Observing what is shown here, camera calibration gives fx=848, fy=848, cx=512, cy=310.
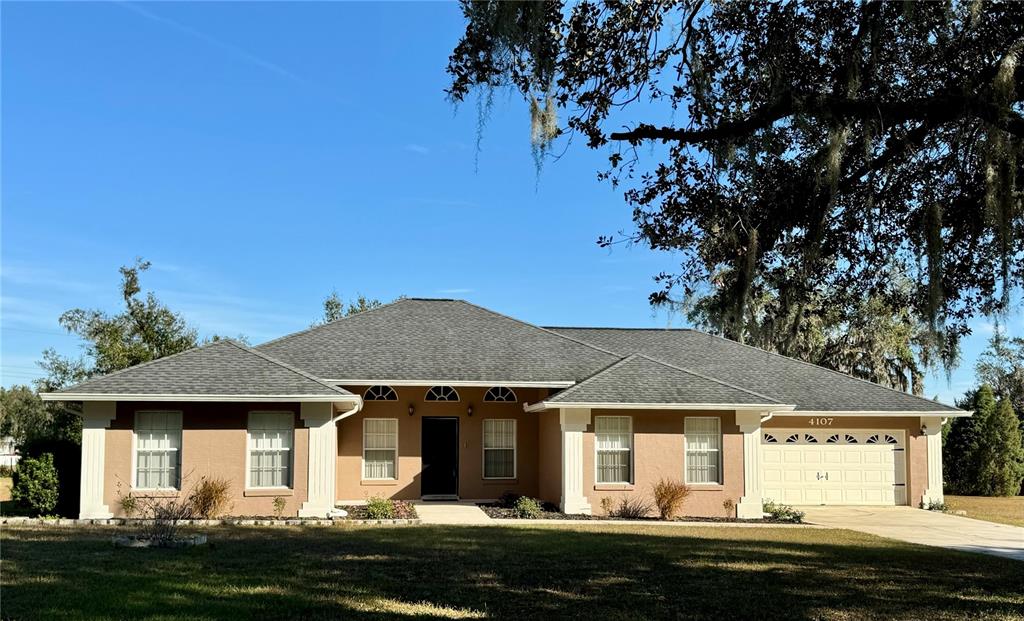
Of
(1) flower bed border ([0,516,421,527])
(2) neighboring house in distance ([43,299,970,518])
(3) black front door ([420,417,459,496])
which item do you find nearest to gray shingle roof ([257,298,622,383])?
(2) neighboring house in distance ([43,299,970,518])

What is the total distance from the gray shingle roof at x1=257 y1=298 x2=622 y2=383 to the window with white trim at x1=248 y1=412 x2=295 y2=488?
1.74 meters

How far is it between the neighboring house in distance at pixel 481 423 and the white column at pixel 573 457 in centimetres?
3

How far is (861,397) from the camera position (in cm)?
2253

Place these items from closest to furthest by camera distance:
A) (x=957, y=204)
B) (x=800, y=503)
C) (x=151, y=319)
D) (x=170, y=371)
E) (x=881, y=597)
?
(x=957, y=204) → (x=881, y=597) → (x=170, y=371) → (x=800, y=503) → (x=151, y=319)

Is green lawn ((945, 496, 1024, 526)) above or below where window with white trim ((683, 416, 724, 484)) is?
below

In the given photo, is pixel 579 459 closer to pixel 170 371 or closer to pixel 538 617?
pixel 170 371

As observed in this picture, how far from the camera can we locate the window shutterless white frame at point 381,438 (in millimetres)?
20047

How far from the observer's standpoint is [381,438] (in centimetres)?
2014

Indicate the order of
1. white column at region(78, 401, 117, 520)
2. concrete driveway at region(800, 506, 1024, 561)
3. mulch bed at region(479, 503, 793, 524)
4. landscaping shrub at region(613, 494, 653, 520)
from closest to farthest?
concrete driveway at region(800, 506, 1024, 561), white column at region(78, 401, 117, 520), mulch bed at region(479, 503, 793, 524), landscaping shrub at region(613, 494, 653, 520)

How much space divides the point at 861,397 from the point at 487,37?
715 inches

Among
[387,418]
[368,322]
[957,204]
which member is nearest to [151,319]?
[368,322]

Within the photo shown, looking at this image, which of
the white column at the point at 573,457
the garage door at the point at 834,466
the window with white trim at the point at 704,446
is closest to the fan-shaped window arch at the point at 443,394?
the white column at the point at 573,457

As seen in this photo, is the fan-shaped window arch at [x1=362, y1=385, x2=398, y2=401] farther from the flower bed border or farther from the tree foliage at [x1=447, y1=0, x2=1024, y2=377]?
the tree foliage at [x1=447, y1=0, x2=1024, y2=377]

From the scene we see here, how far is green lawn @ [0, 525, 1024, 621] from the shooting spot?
8.34 m
